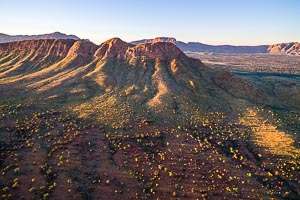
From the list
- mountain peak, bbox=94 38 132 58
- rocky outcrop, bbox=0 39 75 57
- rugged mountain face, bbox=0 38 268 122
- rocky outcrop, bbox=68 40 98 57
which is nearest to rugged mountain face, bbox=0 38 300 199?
rugged mountain face, bbox=0 38 268 122

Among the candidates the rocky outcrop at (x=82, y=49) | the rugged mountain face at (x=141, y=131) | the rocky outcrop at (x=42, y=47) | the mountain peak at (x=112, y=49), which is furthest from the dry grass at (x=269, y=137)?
the rocky outcrop at (x=42, y=47)

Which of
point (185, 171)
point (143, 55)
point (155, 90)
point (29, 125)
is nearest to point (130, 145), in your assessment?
point (185, 171)

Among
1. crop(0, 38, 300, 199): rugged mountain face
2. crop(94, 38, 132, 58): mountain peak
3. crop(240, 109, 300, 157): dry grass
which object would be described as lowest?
crop(240, 109, 300, 157): dry grass

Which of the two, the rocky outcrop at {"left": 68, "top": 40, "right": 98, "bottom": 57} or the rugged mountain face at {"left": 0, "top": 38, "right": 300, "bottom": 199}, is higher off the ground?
the rocky outcrop at {"left": 68, "top": 40, "right": 98, "bottom": 57}

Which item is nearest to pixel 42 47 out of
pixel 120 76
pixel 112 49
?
pixel 112 49

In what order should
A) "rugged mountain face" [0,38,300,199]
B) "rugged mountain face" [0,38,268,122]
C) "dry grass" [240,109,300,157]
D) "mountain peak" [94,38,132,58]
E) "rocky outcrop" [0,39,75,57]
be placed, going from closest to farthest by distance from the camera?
"rugged mountain face" [0,38,300,199], "dry grass" [240,109,300,157], "rugged mountain face" [0,38,268,122], "mountain peak" [94,38,132,58], "rocky outcrop" [0,39,75,57]

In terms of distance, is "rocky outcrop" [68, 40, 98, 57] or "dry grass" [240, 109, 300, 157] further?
"rocky outcrop" [68, 40, 98, 57]

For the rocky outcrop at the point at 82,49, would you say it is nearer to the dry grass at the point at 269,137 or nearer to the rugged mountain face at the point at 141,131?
the rugged mountain face at the point at 141,131

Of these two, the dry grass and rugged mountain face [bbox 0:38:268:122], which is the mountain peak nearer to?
rugged mountain face [bbox 0:38:268:122]
